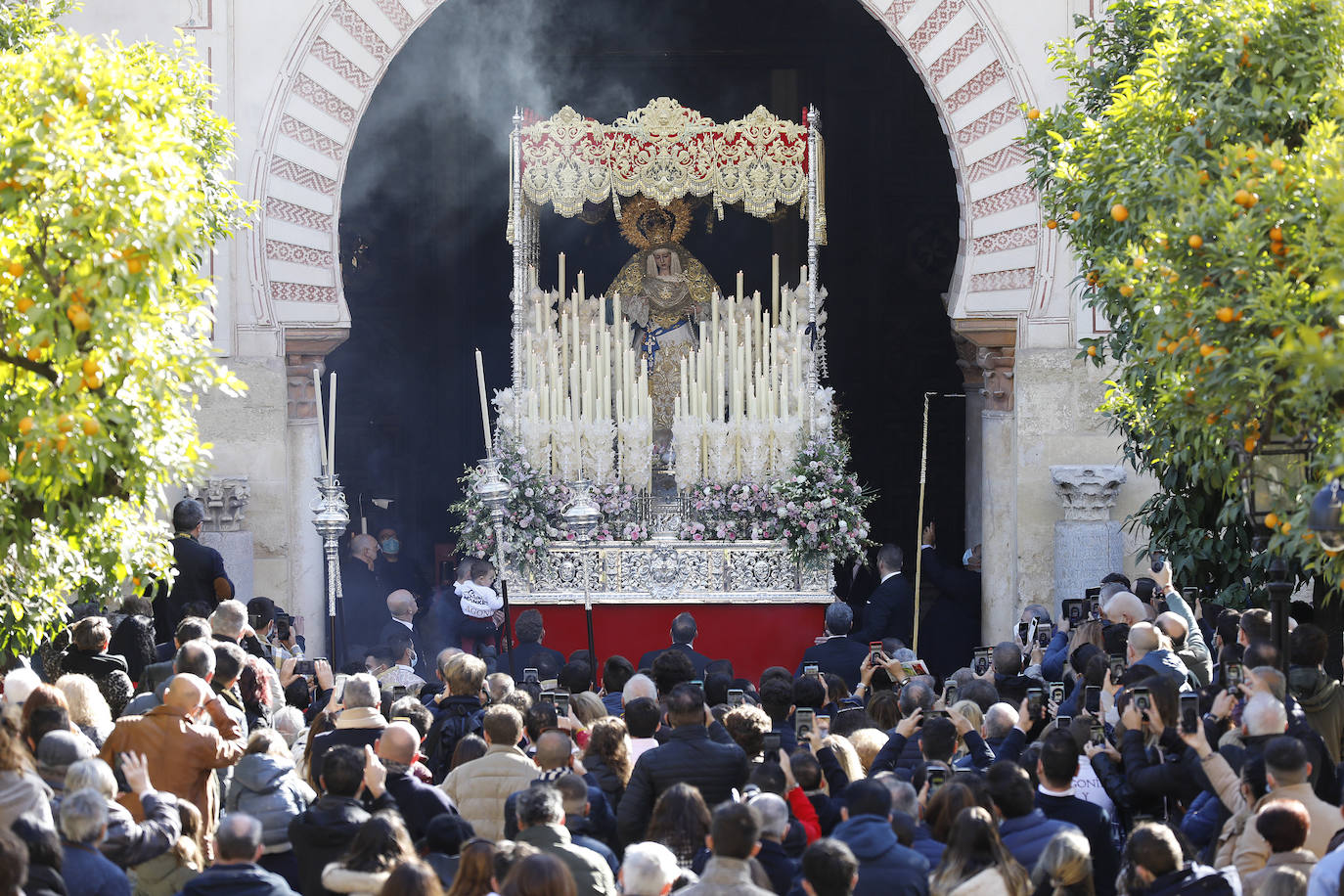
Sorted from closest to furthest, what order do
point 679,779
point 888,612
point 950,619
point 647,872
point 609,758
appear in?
point 647,872 → point 679,779 → point 609,758 → point 888,612 → point 950,619

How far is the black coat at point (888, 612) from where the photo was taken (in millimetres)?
11781

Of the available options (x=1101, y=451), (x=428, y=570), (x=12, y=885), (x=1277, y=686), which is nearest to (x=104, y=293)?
(x=12, y=885)

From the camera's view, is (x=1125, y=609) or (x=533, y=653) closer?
(x=1125, y=609)

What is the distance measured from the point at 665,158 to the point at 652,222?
4.02 ft

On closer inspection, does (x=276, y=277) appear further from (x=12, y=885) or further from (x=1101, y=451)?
(x=12, y=885)

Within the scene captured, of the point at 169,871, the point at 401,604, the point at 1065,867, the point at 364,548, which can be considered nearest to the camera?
the point at 1065,867

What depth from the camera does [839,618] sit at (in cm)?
1002

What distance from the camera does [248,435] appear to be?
12.9 m

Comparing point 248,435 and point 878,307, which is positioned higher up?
point 878,307

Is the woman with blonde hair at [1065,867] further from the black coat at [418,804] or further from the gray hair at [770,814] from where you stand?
the black coat at [418,804]

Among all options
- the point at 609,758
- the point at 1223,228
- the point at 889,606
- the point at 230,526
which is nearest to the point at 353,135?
the point at 230,526

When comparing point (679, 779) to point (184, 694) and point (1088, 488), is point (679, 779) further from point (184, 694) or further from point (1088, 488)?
point (1088, 488)

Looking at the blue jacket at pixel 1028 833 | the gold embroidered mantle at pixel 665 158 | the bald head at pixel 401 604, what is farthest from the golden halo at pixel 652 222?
the blue jacket at pixel 1028 833

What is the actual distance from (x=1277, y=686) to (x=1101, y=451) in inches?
239
